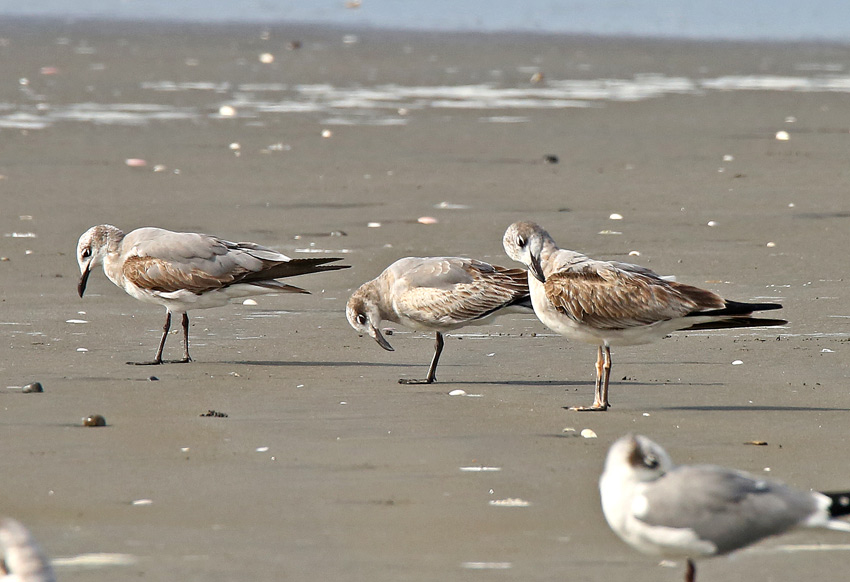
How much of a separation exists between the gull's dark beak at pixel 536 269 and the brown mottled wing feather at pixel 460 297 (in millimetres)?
600

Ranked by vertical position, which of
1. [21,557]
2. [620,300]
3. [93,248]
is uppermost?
[93,248]

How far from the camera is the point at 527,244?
7.69 m

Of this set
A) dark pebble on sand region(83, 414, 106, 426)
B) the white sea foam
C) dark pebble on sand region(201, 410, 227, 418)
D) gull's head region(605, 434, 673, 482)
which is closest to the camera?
gull's head region(605, 434, 673, 482)

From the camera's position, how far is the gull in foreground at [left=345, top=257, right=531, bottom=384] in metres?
8.33

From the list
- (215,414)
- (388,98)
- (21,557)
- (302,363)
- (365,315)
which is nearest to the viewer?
(21,557)

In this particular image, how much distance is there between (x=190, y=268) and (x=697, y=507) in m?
5.08

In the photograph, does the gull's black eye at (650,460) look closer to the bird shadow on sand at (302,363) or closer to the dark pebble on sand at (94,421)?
the dark pebble on sand at (94,421)

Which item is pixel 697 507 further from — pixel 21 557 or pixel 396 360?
pixel 396 360

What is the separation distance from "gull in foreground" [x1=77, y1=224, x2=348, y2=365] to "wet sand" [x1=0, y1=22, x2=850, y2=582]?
11.5 inches

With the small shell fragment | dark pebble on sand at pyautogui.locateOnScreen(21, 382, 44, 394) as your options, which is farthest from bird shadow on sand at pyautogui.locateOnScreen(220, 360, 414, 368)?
the small shell fragment

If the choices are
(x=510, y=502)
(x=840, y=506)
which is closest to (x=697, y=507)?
(x=840, y=506)

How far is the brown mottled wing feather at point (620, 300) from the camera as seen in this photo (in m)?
7.41

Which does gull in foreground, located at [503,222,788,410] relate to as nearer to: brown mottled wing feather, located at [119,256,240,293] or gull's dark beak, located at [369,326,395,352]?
gull's dark beak, located at [369,326,395,352]

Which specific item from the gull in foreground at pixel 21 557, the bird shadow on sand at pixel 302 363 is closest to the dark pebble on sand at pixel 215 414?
the bird shadow on sand at pixel 302 363
